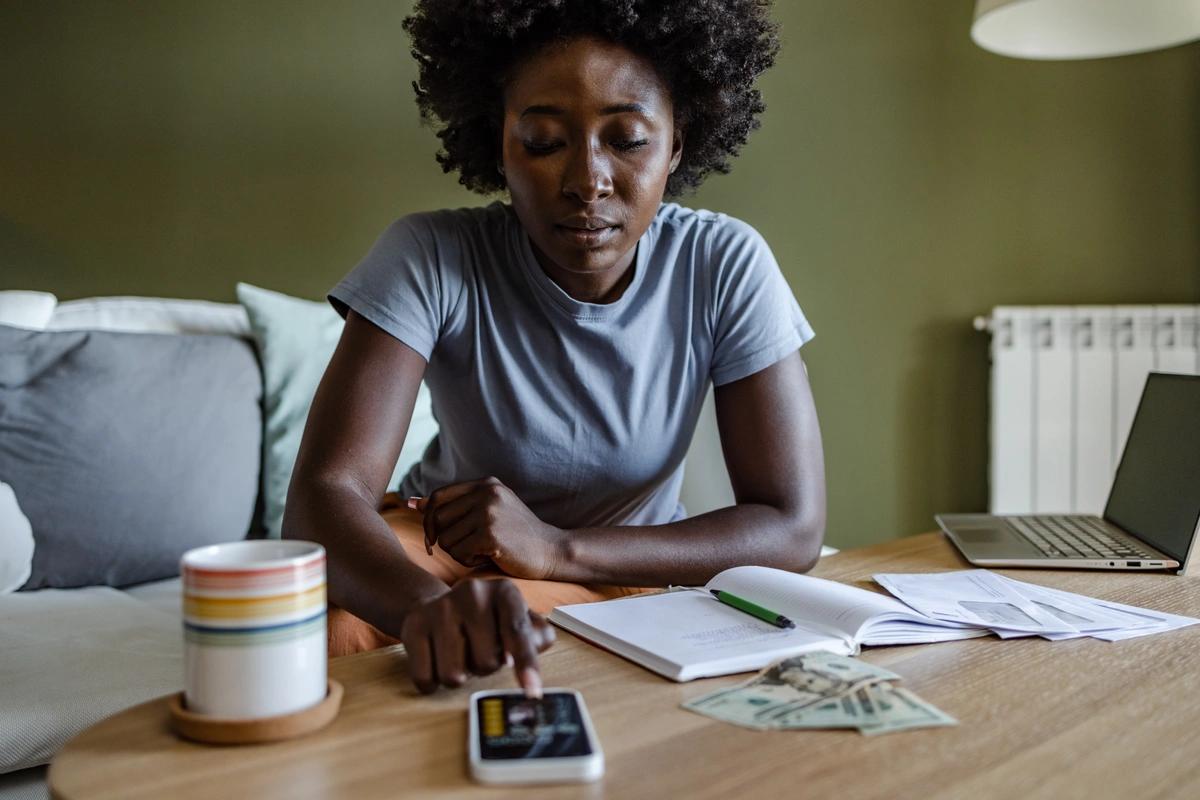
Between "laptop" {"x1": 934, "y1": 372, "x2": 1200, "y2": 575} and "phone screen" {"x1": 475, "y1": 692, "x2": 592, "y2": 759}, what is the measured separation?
27.5 inches

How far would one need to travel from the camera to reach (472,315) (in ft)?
4.13

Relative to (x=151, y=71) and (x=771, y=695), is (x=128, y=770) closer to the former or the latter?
(x=771, y=695)

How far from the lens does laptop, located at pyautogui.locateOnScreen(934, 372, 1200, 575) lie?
114 cm

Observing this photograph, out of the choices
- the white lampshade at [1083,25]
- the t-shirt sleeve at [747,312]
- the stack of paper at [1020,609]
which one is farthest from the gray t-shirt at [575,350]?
the white lampshade at [1083,25]

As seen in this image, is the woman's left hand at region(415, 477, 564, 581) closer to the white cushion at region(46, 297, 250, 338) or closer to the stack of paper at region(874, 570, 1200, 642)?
the stack of paper at region(874, 570, 1200, 642)

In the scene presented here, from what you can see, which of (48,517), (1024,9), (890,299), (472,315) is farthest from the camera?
(890,299)

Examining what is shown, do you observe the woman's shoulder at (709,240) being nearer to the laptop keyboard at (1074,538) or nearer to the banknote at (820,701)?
the laptop keyboard at (1074,538)

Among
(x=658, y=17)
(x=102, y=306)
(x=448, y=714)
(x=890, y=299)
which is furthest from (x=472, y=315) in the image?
(x=890, y=299)

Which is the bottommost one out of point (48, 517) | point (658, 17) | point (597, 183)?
point (48, 517)

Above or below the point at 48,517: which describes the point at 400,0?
above

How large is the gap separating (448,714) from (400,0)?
79.7 inches

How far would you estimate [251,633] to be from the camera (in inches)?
23.5

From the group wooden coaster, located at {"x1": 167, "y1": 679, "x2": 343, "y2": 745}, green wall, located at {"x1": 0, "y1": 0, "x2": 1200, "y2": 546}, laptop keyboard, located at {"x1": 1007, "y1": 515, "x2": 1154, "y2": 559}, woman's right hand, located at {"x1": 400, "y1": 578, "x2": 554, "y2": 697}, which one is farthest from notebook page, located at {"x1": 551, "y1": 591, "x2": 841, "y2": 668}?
green wall, located at {"x1": 0, "y1": 0, "x2": 1200, "y2": 546}

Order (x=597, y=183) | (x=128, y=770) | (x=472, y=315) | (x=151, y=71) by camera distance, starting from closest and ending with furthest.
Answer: (x=128, y=770) < (x=597, y=183) < (x=472, y=315) < (x=151, y=71)
